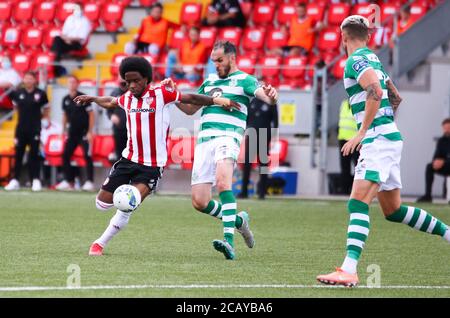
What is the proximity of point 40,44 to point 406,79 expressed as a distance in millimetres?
9350

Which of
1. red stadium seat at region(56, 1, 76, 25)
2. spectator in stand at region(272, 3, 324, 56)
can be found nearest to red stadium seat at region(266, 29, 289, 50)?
spectator in stand at region(272, 3, 324, 56)

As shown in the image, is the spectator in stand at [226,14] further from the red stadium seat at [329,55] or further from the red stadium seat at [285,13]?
the red stadium seat at [329,55]

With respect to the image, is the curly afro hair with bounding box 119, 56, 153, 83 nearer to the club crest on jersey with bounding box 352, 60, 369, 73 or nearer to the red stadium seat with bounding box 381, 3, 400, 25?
the club crest on jersey with bounding box 352, 60, 369, 73

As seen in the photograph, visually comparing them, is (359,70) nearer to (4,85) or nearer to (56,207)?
(56,207)

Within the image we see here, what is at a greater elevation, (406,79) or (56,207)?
(406,79)

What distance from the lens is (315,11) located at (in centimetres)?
2533

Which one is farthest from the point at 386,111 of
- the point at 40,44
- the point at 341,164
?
the point at 40,44

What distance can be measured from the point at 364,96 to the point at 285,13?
17.0 meters

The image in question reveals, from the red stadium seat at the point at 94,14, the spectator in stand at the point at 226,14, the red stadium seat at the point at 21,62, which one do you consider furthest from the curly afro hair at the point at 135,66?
the red stadium seat at the point at 94,14

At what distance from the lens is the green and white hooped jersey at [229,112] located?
1138cm

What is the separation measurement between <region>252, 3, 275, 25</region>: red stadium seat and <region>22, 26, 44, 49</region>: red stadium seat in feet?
18.1

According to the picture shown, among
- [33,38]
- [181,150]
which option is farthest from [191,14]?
[181,150]

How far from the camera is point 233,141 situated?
11375 mm
